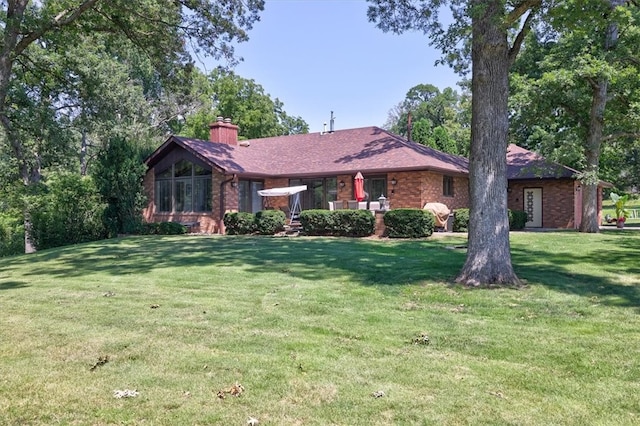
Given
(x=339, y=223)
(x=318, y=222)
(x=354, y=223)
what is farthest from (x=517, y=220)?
(x=318, y=222)

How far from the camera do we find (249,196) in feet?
74.1

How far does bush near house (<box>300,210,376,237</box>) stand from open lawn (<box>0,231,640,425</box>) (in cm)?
845

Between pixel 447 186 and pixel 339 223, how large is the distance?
20.5ft

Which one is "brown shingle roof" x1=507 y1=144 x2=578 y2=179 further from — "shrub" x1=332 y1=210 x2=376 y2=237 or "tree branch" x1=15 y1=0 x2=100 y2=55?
"tree branch" x1=15 y1=0 x2=100 y2=55

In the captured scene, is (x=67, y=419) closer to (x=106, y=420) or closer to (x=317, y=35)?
(x=106, y=420)

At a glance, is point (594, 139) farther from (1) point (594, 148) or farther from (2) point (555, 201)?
(2) point (555, 201)

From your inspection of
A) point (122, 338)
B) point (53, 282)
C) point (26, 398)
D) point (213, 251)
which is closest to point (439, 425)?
point (26, 398)

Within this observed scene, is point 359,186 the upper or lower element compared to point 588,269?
upper

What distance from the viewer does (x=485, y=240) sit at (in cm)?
791

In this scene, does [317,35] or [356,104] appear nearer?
[317,35]

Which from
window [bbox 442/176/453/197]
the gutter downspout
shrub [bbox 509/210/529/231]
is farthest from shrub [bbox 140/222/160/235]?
shrub [bbox 509/210/529/231]

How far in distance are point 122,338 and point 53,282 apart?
15.0 feet

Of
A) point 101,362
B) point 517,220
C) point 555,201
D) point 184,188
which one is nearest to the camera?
point 101,362

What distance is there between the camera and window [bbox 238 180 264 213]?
72.6 feet
